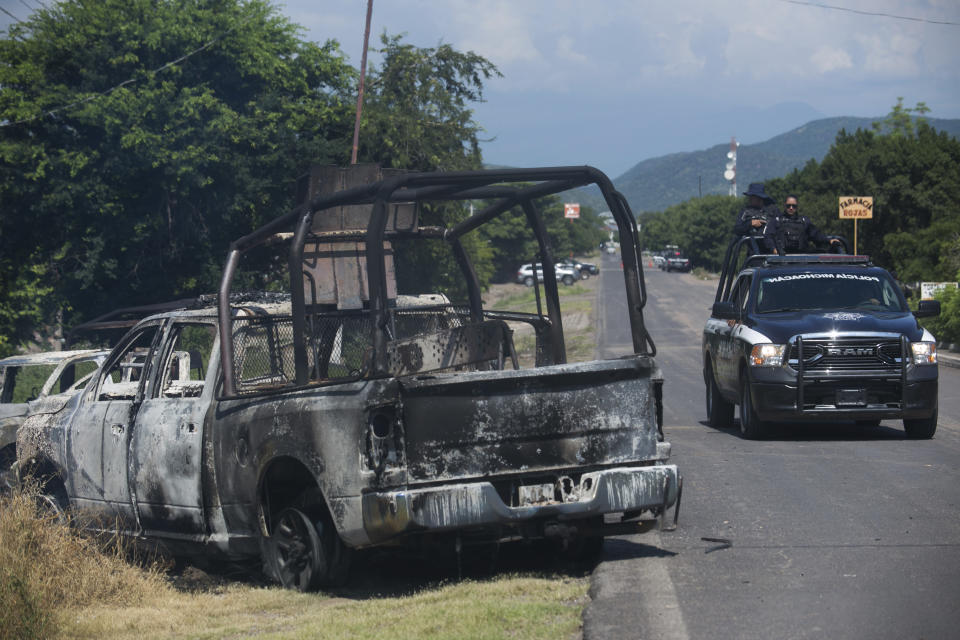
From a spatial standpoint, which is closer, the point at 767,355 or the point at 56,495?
the point at 56,495

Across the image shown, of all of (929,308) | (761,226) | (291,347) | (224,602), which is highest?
(761,226)

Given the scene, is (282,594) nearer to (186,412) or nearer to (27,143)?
(186,412)

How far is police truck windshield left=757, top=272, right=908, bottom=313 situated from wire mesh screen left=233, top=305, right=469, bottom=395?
605cm

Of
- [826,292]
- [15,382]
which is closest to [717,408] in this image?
[826,292]

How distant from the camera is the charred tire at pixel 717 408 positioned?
Answer: 569 inches

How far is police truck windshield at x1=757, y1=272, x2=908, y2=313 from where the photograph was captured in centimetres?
1312

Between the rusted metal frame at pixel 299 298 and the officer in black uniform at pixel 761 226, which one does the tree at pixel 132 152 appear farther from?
the rusted metal frame at pixel 299 298

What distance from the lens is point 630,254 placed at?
7.27 meters

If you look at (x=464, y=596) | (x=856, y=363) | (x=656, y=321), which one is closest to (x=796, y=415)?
(x=856, y=363)

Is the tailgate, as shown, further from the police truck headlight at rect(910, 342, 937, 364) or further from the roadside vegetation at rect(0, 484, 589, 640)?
the police truck headlight at rect(910, 342, 937, 364)

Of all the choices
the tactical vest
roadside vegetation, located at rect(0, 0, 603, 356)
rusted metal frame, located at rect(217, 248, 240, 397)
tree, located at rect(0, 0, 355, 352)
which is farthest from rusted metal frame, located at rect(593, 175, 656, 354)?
tree, located at rect(0, 0, 355, 352)

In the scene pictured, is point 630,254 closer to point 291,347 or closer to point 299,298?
point 299,298

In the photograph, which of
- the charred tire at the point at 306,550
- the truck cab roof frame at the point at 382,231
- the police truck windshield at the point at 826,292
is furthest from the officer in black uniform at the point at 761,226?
the charred tire at the point at 306,550

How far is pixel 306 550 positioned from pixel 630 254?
271 cm
